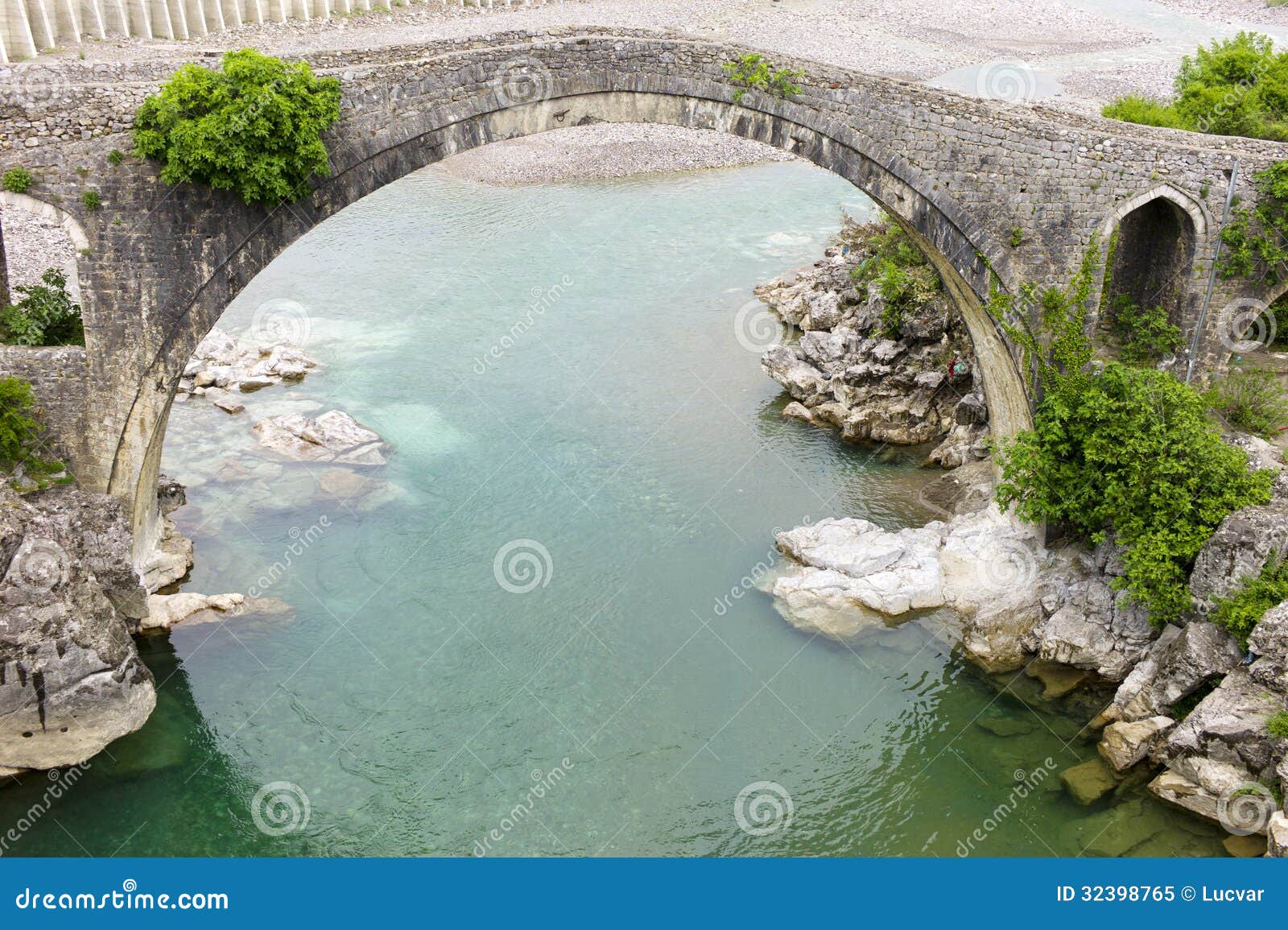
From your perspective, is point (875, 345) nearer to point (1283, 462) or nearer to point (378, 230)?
point (1283, 462)

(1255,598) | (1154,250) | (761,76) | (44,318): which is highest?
(761,76)

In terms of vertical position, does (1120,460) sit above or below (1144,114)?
below

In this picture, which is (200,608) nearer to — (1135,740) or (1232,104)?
(1135,740)

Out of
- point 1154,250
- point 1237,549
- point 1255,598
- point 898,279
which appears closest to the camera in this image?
point 1255,598

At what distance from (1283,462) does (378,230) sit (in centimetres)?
2349

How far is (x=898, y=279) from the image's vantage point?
23172mm

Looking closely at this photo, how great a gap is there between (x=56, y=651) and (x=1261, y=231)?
16829 mm

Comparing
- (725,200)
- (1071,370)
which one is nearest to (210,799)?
(1071,370)

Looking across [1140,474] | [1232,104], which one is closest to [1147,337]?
[1140,474]

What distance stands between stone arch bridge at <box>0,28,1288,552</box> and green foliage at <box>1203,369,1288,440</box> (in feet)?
1.87

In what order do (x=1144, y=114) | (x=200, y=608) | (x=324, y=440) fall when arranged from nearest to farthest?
(x=200, y=608) < (x=1144, y=114) < (x=324, y=440)

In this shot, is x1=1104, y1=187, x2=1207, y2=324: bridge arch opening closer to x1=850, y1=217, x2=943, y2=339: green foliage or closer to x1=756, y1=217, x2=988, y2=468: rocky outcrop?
x1=756, y1=217, x2=988, y2=468: rocky outcrop

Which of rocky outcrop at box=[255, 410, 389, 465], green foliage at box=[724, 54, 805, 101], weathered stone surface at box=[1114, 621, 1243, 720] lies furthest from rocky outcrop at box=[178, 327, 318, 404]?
weathered stone surface at box=[1114, 621, 1243, 720]

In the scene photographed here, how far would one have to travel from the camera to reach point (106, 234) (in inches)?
610
